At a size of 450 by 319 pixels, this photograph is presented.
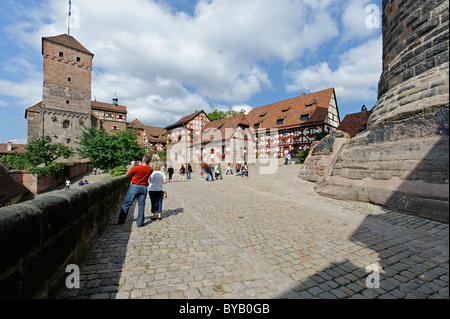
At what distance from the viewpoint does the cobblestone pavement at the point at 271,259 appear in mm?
2234

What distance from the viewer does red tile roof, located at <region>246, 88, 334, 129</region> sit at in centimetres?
2941

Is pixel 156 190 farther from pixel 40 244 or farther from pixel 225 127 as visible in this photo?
pixel 225 127

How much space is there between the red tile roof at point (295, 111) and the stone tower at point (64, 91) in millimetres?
31690

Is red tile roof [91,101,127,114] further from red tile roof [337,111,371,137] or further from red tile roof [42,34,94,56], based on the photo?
red tile roof [337,111,371,137]

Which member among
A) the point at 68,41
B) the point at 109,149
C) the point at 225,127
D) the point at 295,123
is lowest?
the point at 109,149

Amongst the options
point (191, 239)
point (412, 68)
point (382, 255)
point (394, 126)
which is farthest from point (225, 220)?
point (412, 68)

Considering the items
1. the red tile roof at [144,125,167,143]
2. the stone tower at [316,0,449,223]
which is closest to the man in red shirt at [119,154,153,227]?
the stone tower at [316,0,449,223]

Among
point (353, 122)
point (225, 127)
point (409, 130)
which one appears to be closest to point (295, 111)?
point (225, 127)

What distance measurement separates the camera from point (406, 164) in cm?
121

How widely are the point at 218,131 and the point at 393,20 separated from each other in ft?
91.5

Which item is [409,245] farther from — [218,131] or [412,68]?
[218,131]

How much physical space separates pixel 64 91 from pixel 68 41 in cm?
974

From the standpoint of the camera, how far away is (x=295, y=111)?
3269 centimetres

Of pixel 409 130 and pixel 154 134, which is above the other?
pixel 154 134
